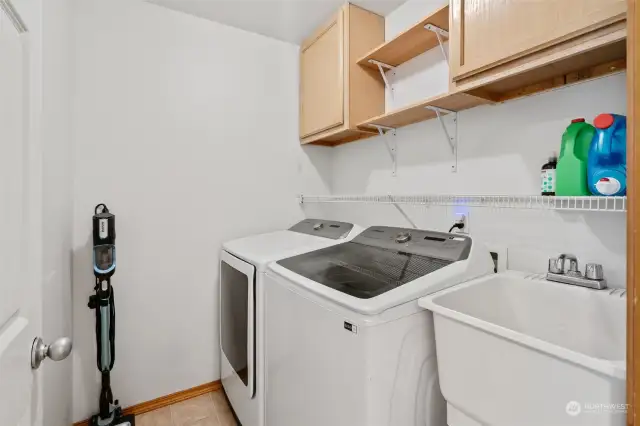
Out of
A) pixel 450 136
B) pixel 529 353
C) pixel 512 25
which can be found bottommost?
pixel 529 353

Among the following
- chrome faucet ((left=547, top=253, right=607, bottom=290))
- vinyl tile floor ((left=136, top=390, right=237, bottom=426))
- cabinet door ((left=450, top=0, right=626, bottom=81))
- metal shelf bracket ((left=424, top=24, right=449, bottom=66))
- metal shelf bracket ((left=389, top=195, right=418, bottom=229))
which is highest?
metal shelf bracket ((left=424, top=24, right=449, bottom=66))

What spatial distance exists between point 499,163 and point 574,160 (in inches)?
17.0

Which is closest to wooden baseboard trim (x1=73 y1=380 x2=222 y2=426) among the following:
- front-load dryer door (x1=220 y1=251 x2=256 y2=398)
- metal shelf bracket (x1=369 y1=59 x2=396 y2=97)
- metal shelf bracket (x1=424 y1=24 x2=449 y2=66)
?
front-load dryer door (x1=220 y1=251 x2=256 y2=398)

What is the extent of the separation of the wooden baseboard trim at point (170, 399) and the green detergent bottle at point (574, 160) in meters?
2.43

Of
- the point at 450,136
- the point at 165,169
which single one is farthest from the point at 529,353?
the point at 165,169

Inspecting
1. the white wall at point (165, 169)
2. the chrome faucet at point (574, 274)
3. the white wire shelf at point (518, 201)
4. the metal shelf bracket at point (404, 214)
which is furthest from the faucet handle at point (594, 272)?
the white wall at point (165, 169)

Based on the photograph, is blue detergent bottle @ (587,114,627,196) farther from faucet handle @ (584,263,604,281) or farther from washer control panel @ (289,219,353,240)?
washer control panel @ (289,219,353,240)

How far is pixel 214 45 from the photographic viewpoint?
2.24m

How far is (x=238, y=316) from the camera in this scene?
5.81 ft

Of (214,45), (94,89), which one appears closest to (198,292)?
(94,89)

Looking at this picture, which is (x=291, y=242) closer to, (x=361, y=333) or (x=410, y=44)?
(x=361, y=333)

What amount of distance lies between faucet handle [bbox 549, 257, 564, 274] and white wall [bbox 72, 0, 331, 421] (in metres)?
1.85

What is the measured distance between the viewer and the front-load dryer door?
5.16ft

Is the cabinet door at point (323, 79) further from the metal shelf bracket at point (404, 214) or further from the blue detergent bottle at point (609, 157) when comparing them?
the blue detergent bottle at point (609, 157)
